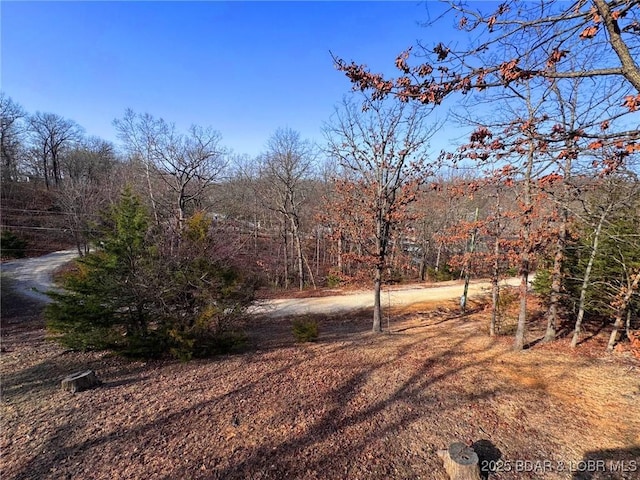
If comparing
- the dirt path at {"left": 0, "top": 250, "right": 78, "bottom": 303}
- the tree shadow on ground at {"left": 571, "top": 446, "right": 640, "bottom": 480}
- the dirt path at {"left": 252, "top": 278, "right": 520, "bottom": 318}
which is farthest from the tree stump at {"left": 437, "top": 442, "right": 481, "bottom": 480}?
the dirt path at {"left": 0, "top": 250, "right": 78, "bottom": 303}

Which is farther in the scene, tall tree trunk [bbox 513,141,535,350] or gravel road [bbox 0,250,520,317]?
gravel road [bbox 0,250,520,317]

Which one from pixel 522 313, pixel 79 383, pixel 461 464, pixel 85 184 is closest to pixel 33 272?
pixel 85 184

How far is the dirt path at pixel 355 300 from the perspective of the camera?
13.5 meters

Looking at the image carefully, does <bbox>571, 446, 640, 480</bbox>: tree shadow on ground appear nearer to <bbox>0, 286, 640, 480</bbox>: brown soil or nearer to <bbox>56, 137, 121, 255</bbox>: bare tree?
<bbox>0, 286, 640, 480</bbox>: brown soil

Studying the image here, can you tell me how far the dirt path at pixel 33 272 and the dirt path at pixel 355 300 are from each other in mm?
10517

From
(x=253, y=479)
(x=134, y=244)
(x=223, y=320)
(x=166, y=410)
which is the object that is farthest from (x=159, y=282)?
(x=253, y=479)

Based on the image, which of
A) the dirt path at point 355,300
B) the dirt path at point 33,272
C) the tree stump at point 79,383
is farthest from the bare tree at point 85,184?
the tree stump at point 79,383

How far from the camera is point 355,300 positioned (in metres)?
15.1

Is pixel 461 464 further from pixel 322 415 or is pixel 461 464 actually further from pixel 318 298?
pixel 318 298

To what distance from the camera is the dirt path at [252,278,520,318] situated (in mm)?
13484

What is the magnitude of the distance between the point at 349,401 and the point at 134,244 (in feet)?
16.7

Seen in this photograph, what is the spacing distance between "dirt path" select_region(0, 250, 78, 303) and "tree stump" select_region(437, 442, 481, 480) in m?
17.1

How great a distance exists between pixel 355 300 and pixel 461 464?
473 inches

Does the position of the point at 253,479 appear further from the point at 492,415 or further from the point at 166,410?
the point at 492,415
